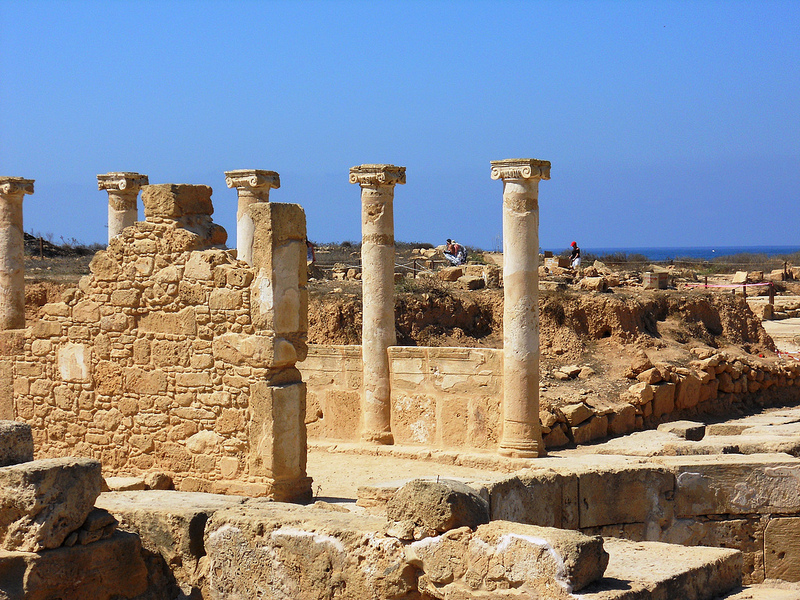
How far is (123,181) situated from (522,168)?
5.77 meters

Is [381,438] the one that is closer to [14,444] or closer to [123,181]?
[123,181]

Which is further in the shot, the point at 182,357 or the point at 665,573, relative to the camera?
the point at 182,357

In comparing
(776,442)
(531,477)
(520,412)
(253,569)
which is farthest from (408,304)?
(253,569)

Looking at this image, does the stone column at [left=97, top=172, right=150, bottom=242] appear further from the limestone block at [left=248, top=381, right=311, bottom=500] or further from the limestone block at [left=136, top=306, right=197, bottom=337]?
the limestone block at [left=248, top=381, right=311, bottom=500]

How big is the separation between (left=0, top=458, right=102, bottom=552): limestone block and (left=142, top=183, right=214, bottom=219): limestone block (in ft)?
10.7

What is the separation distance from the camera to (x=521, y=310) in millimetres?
11500

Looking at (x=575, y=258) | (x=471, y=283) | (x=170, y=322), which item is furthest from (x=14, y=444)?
(x=575, y=258)

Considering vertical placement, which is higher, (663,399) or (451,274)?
(451,274)

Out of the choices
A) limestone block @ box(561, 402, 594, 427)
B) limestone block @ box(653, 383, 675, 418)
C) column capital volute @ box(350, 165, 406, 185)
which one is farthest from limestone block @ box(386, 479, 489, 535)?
limestone block @ box(653, 383, 675, 418)

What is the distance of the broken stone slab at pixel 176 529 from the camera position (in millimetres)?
6566

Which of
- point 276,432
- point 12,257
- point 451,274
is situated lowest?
point 276,432

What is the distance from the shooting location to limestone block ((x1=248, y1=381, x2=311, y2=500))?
8102 mm

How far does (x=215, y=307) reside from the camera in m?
8.45

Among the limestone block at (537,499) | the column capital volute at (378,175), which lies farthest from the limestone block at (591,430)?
the limestone block at (537,499)
